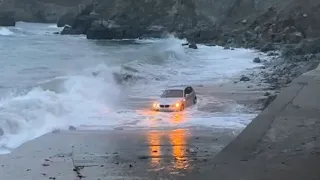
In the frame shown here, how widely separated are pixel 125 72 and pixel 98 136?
23.9 m

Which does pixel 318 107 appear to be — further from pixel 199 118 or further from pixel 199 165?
pixel 199 165

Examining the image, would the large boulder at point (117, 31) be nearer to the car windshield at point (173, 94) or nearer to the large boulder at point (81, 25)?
the large boulder at point (81, 25)

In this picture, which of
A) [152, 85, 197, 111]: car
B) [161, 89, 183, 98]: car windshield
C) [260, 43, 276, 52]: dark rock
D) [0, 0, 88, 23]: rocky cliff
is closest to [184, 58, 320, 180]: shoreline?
[152, 85, 197, 111]: car

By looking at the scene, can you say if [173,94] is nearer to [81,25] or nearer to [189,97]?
[189,97]

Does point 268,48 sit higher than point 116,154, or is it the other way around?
point 116,154

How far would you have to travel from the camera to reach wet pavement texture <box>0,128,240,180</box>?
13.9 metres

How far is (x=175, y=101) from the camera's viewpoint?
24750 mm

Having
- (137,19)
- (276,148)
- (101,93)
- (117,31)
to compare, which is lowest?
(101,93)

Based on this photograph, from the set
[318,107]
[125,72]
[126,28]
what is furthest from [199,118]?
[126,28]

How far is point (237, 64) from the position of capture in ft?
172

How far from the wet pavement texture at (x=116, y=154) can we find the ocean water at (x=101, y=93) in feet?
4.02

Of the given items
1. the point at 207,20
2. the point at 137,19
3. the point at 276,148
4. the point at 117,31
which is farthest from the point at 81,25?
the point at 276,148

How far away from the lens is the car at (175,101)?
24.3 meters

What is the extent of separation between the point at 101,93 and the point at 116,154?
15.4 m
